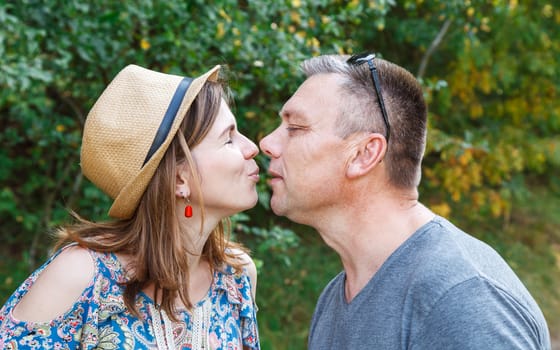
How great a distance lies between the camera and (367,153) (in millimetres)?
2066

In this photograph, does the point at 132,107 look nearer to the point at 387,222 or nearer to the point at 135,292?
the point at 135,292

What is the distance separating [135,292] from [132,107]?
646mm

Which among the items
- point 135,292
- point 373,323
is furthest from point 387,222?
point 135,292

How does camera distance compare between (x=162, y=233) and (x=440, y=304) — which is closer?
(x=440, y=304)

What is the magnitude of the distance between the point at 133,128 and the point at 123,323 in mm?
668

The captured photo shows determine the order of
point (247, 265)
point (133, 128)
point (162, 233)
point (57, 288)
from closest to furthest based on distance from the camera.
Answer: point (57, 288)
point (133, 128)
point (162, 233)
point (247, 265)

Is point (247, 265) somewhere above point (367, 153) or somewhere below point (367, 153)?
below

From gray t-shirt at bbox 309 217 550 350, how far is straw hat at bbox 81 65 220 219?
0.81 meters

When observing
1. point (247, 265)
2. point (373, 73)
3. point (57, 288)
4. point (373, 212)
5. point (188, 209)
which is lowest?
point (247, 265)

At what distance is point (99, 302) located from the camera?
83.8 inches

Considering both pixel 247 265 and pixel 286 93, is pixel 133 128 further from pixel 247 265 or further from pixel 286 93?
pixel 286 93

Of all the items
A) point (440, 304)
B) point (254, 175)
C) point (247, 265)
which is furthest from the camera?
point (247, 265)

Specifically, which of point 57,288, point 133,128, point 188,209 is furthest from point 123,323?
point 133,128

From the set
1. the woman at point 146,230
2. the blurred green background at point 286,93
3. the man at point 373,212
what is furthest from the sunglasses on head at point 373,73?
the blurred green background at point 286,93
